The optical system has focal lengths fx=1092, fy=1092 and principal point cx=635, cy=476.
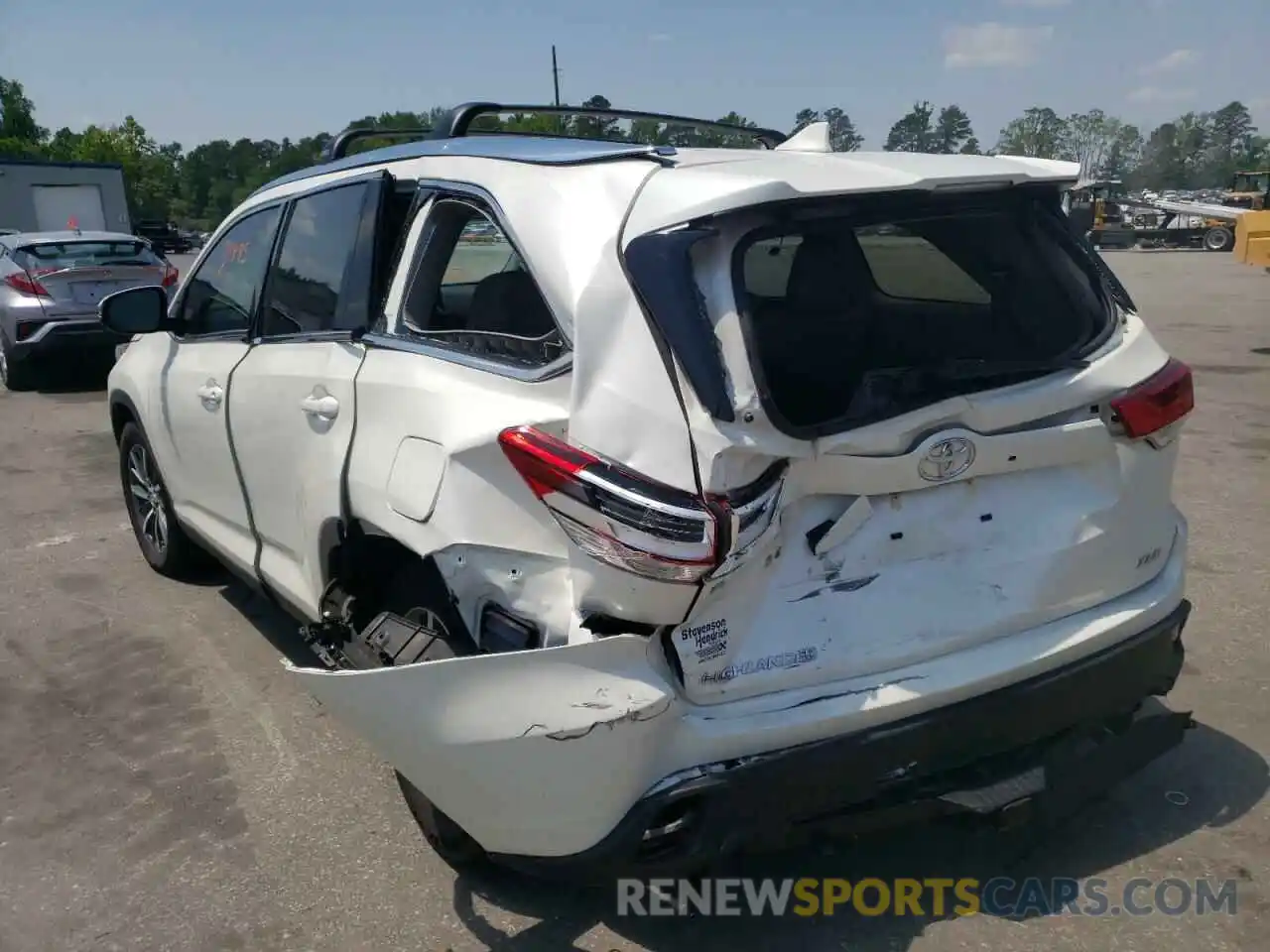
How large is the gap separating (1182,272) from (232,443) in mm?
26037

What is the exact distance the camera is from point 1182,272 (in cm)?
2523

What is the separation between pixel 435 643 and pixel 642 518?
79 cm

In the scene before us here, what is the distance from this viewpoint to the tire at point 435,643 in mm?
2648

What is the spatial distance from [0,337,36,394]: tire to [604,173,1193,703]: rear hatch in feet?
35.6

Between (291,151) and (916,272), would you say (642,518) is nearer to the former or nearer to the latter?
(916,272)

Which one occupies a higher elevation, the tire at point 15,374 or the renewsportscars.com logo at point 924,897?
the tire at point 15,374

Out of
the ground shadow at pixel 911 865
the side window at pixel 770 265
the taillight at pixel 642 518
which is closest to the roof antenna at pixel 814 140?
the side window at pixel 770 265

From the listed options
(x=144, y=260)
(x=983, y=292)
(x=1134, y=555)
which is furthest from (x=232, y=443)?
(x=144, y=260)

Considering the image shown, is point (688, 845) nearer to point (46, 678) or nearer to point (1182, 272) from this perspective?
point (46, 678)

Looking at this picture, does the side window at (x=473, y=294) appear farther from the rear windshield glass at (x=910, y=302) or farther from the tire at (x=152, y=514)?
the tire at (x=152, y=514)

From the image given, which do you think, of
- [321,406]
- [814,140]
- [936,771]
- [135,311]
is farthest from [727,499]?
[135,311]

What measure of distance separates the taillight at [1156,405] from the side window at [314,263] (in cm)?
214

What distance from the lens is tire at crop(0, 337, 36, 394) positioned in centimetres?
1139

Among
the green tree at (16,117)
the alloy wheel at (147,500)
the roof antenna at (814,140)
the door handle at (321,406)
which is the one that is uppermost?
the green tree at (16,117)
